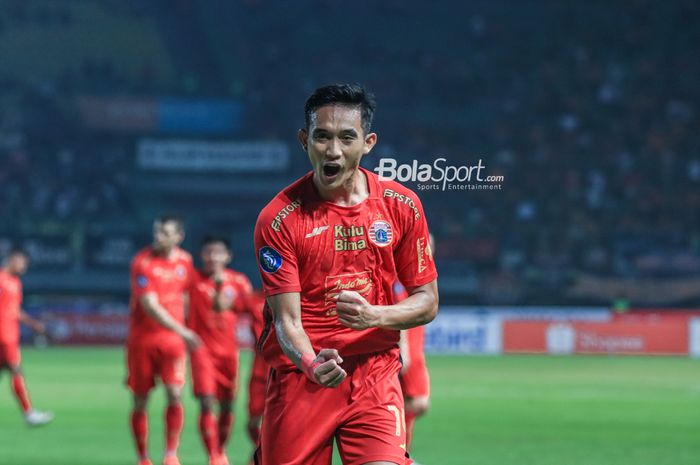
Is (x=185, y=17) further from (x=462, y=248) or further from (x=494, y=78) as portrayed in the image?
(x=462, y=248)

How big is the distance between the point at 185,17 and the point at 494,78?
1065cm

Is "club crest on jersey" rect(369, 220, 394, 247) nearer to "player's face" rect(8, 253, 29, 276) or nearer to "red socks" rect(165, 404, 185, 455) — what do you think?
"red socks" rect(165, 404, 185, 455)

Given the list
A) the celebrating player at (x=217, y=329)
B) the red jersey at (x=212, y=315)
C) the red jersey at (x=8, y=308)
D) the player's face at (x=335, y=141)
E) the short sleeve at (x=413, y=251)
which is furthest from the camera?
the red jersey at (x=8, y=308)

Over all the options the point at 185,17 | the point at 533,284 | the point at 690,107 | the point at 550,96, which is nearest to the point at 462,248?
the point at 533,284

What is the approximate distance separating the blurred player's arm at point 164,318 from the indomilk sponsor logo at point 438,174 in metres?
5.03

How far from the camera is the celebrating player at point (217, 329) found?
10644mm

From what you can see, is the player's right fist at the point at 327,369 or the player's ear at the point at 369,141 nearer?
the player's right fist at the point at 327,369

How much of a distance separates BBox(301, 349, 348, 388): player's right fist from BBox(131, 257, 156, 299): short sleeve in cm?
626

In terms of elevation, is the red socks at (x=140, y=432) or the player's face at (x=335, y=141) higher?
the player's face at (x=335, y=141)

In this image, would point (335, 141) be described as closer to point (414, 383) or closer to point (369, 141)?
point (369, 141)

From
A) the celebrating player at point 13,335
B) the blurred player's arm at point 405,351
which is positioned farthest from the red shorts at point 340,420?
the celebrating player at point 13,335

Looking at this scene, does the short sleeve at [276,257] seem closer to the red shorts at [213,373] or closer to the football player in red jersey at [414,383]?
the football player in red jersey at [414,383]

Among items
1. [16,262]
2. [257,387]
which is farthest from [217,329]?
[16,262]

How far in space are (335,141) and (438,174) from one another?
109 cm
